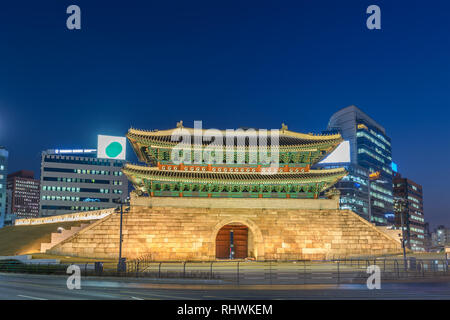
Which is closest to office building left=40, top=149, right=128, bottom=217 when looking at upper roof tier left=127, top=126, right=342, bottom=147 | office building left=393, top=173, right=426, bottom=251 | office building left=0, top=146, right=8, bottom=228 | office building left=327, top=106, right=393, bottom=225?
office building left=0, top=146, right=8, bottom=228

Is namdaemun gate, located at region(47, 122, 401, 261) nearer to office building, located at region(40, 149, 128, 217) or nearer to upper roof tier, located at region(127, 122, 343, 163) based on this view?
upper roof tier, located at region(127, 122, 343, 163)

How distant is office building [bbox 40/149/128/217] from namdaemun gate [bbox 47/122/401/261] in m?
73.6

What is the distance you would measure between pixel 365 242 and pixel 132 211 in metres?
25.6

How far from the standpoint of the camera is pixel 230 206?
46.2m

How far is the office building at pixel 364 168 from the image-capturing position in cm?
13262

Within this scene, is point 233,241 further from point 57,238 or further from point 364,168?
point 364,168

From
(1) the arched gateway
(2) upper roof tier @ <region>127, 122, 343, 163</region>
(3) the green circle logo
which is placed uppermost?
(3) the green circle logo

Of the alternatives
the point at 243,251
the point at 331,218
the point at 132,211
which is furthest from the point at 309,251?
the point at 132,211

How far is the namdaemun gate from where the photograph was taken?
41.1 m

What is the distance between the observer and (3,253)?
140ft

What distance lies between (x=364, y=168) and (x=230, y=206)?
107m
